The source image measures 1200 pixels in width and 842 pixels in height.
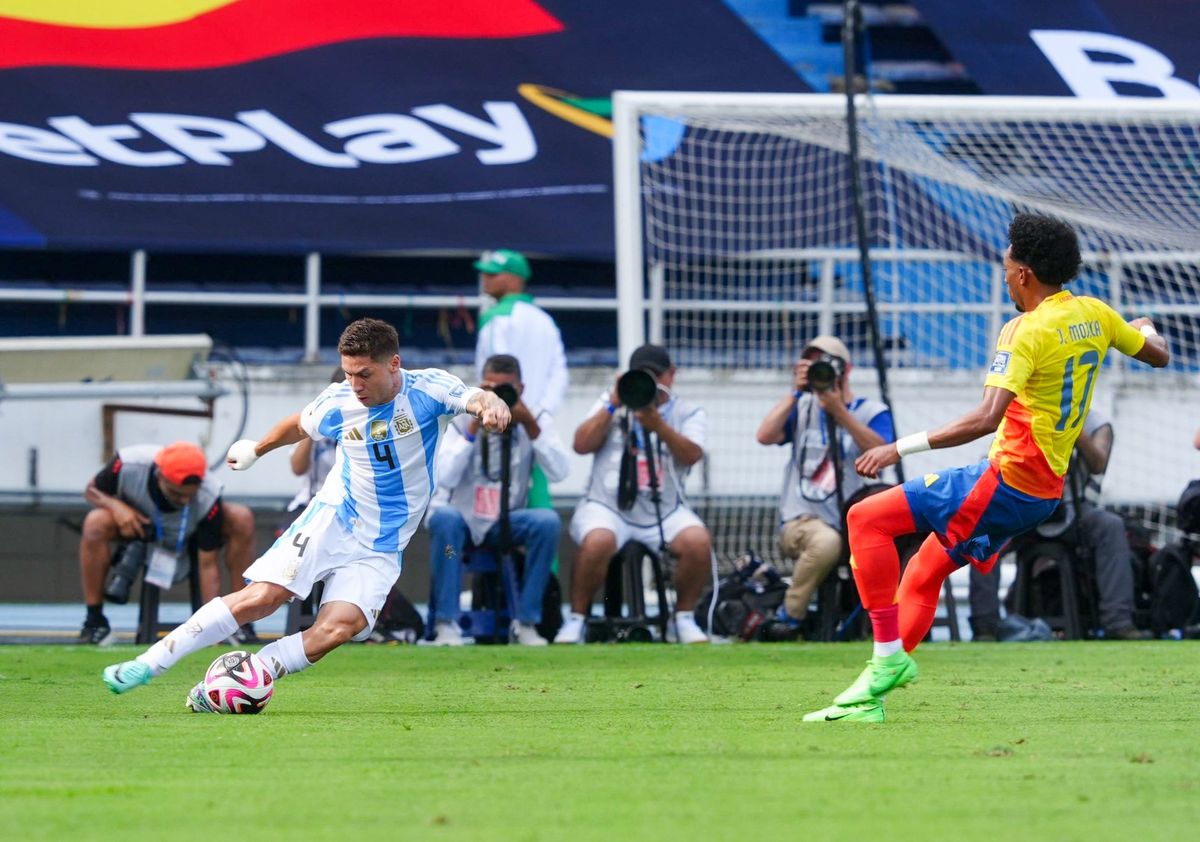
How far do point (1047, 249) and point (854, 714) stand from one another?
69.2 inches

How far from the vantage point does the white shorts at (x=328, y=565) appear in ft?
21.3

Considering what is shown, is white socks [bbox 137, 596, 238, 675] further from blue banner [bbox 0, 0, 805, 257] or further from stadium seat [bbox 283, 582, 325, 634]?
blue banner [bbox 0, 0, 805, 257]

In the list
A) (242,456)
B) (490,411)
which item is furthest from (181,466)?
(490,411)

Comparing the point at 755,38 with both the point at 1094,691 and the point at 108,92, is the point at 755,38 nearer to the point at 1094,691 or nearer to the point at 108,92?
the point at 108,92

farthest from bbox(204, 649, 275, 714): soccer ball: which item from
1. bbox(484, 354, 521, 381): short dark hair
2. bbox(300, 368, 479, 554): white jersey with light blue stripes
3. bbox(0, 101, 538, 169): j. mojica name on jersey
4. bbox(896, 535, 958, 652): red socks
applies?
bbox(0, 101, 538, 169): j. mojica name on jersey

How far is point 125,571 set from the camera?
34.1ft

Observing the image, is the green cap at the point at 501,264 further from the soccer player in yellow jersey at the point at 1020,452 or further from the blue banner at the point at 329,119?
the soccer player in yellow jersey at the point at 1020,452

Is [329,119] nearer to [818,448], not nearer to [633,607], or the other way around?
[633,607]

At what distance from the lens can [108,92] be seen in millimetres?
14438

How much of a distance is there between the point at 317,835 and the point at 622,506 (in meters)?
7.08

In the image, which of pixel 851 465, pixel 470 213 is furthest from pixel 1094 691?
pixel 470 213

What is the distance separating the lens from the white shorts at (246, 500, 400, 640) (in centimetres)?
648

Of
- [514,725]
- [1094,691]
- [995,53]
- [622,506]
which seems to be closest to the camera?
[514,725]

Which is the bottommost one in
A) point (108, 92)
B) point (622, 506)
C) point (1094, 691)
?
point (1094, 691)
